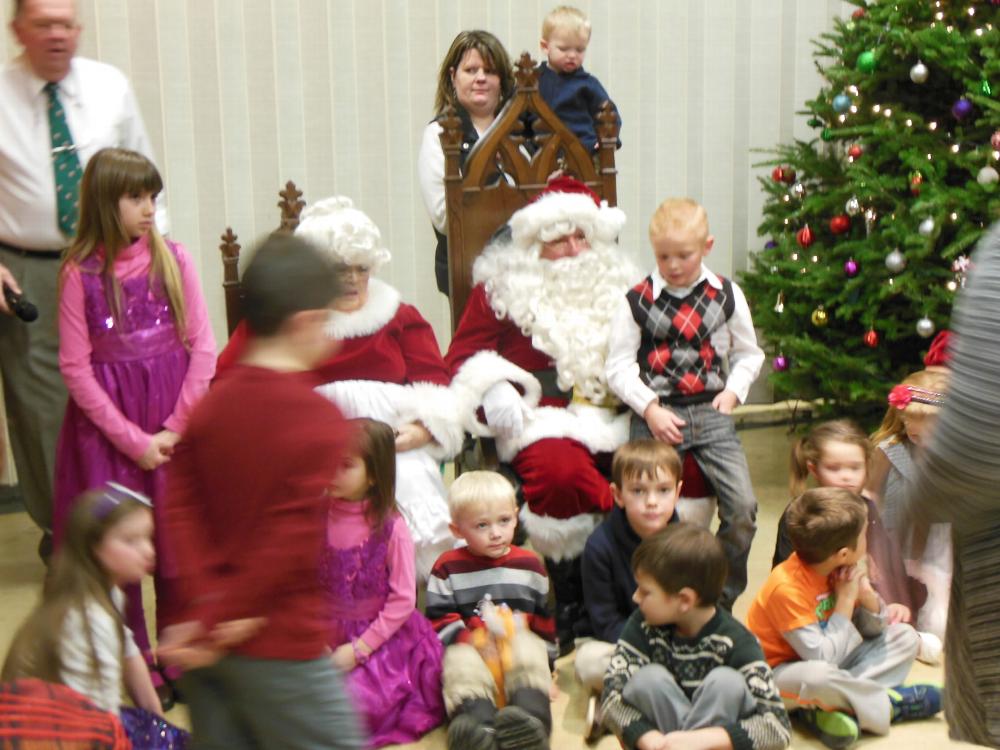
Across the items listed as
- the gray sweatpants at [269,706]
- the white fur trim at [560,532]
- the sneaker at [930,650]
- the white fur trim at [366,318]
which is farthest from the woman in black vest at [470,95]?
the gray sweatpants at [269,706]

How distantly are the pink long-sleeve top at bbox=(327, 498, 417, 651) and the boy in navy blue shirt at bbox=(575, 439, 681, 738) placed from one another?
53cm

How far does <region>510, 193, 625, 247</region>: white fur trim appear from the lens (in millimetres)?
4215

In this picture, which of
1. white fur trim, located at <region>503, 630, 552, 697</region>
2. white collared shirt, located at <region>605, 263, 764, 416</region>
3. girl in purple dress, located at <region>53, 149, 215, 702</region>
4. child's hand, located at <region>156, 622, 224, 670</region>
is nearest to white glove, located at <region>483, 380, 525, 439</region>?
white collared shirt, located at <region>605, 263, 764, 416</region>

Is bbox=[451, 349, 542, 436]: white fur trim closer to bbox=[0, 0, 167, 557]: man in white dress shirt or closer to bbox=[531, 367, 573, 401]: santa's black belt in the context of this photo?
bbox=[531, 367, 573, 401]: santa's black belt

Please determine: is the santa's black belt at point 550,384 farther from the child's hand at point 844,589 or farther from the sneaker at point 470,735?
the sneaker at point 470,735

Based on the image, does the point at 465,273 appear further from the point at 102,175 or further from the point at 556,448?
the point at 102,175

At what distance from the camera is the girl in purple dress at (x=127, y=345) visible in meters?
3.66

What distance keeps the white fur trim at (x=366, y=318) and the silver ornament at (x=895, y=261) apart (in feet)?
7.22

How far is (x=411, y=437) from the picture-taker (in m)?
3.99

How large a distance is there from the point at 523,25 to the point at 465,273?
81.8 inches

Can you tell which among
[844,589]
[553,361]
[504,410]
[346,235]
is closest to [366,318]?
[346,235]

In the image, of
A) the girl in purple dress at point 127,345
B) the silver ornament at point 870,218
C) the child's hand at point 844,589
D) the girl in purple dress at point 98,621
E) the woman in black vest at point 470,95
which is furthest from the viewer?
the silver ornament at point 870,218

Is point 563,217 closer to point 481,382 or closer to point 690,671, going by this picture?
point 481,382

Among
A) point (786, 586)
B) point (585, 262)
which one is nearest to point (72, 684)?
point (786, 586)
